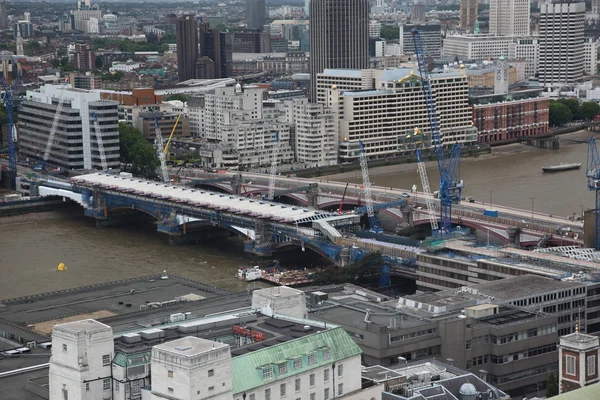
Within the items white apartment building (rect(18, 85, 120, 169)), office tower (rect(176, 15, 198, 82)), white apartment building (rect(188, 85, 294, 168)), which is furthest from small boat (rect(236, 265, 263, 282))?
office tower (rect(176, 15, 198, 82))

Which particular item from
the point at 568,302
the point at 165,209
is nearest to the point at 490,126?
the point at 165,209

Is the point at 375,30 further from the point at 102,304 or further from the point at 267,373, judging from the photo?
the point at 267,373

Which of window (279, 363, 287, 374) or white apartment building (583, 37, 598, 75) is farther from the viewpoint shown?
white apartment building (583, 37, 598, 75)

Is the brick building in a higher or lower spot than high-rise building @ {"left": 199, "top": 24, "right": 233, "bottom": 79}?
lower

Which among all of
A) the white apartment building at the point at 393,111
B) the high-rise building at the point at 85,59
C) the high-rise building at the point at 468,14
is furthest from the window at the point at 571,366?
the high-rise building at the point at 468,14

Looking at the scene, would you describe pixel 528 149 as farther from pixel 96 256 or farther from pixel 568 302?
pixel 568 302

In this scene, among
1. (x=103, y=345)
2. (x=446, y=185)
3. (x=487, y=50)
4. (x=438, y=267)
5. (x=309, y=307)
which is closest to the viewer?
(x=103, y=345)

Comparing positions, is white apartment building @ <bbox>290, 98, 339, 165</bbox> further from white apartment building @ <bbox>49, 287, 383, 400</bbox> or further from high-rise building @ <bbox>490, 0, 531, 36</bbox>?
high-rise building @ <bbox>490, 0, 531, 36</bbox>
